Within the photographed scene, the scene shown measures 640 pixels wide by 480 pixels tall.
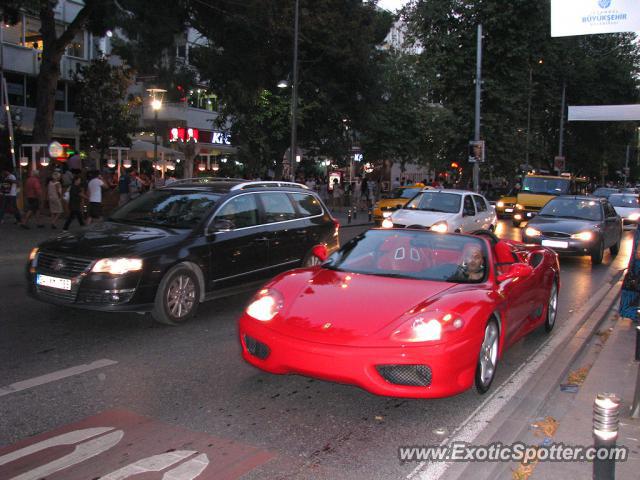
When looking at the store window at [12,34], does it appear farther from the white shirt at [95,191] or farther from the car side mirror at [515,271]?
the car side mirror at [515,271]

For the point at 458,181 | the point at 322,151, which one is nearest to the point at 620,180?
the point at 458,181

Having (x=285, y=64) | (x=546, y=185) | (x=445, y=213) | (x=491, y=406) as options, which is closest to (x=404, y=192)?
(x=546, y=185)

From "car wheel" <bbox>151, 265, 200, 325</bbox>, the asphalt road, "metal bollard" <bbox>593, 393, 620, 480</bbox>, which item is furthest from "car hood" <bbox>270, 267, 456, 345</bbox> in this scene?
"car wheel" <bbox>151, 265, 200, 325</bbox>

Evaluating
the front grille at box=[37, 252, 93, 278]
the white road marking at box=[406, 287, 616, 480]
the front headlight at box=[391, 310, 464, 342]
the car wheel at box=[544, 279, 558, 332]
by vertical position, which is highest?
the front grille at box=[37, 252, 93, 278]

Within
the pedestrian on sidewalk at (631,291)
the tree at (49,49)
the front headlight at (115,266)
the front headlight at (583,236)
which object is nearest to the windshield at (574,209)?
the front headlight at (583,236)

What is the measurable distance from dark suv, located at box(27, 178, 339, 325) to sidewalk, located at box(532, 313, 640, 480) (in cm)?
429

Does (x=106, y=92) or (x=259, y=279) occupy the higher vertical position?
(x=106, y=92)

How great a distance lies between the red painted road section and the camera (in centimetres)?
340

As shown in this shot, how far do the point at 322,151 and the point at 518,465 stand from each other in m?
29.0

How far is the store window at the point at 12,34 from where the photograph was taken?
3196 centimetres

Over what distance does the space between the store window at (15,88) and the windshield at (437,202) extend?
26.8 m

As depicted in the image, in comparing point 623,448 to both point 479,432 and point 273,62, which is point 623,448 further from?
point 273,62

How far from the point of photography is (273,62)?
28.6 meters

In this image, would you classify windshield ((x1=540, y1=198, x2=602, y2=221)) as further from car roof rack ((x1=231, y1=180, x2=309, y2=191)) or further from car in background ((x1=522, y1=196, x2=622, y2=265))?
car roof rack ((x1=231, y1=180, x2=309, y2=191))
